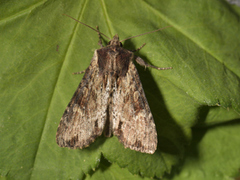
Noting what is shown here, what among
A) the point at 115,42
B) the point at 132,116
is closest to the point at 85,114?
the point at 132,116

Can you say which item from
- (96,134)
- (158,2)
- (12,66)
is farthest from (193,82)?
(12,66)

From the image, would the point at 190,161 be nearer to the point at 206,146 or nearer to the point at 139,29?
the point at 206,146

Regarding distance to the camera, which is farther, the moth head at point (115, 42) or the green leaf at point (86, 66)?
the moth head at point (115, 42)

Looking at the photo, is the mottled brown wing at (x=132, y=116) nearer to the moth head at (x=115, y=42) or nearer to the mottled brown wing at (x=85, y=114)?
the mottled brown wing at (x=85, y=114)

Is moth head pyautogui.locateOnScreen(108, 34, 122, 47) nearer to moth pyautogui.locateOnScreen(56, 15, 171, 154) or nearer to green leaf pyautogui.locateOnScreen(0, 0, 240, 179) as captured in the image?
moth pyautogui.locateOnScreen(56, 15, 171, 154)

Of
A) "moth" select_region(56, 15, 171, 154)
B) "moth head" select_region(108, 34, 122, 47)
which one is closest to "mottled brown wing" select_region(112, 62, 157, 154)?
"moth" select_region(56, 15, 171, 154)

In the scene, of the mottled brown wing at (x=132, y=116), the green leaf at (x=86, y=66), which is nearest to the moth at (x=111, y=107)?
the mottled brown wing at (x=132, y=116)

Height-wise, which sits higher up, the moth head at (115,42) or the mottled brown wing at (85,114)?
the moth head at (115,42)
